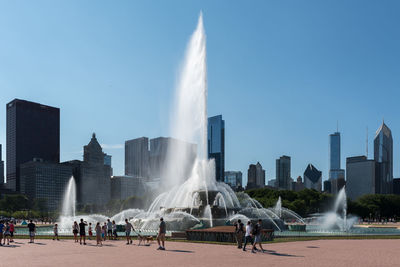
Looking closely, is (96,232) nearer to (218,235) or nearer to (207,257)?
(218,235)

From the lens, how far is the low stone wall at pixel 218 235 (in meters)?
30.1

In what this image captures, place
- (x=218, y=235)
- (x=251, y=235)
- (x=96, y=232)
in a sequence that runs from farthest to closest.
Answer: (x=218, y=235), (x=96, y=232), (x=251, y=235)

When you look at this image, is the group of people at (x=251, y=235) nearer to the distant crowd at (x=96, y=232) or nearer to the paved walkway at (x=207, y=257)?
the paved walkway at (x=207, y=257)

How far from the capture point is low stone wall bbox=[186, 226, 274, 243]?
98.6ft

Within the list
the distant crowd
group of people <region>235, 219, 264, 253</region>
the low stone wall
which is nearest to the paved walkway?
group of people <region>235, 219, 264, 253</region>

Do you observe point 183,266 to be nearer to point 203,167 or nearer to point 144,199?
point 203,167

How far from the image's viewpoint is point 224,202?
165ft

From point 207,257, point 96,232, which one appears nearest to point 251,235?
point 207,257

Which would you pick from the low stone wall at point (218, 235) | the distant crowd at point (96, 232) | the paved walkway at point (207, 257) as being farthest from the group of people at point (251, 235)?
the distant crowd at point (96, 232)

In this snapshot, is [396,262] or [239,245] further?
[239,245]

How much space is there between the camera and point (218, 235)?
101 feet

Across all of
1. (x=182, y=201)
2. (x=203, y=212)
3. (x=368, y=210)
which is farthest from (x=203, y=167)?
(x=368, y=210)

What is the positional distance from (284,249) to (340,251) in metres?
3.09

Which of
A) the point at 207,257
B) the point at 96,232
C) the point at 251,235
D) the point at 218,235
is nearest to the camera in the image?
the point at 207,257
